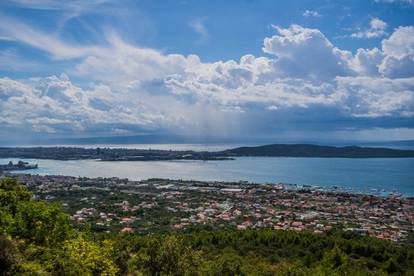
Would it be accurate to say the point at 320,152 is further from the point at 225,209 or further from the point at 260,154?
the point at 225,209

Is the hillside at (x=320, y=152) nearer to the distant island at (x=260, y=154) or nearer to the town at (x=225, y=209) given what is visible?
the distant island at (x=260, y=154)

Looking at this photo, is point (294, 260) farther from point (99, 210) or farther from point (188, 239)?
point (99, 210)

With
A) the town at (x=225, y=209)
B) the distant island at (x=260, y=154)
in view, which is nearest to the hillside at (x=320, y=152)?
the distant island at (x=260, y=154)

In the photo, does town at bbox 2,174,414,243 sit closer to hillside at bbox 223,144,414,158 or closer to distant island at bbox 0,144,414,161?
distant island at bbox 0,144,414,161

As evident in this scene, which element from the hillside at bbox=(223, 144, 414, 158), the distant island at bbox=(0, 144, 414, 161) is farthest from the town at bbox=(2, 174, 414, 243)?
the hillside at bbox=(223, 144, 414, 158)

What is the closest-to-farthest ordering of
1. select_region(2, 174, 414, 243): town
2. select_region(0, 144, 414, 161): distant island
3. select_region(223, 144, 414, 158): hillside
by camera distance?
1. select_region(2, 174, 414, 243): town
2. select_region(223, 144, 414, 158): hillside
3. select_region(0, 144, 414, 161): distant island

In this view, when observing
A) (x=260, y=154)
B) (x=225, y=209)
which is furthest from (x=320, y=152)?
(x=225, y=209)

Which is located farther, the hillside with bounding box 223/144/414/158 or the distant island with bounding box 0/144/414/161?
the distant island with bounding box 0/144/414/161

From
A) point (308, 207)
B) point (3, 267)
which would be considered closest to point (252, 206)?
point (308, 207)
